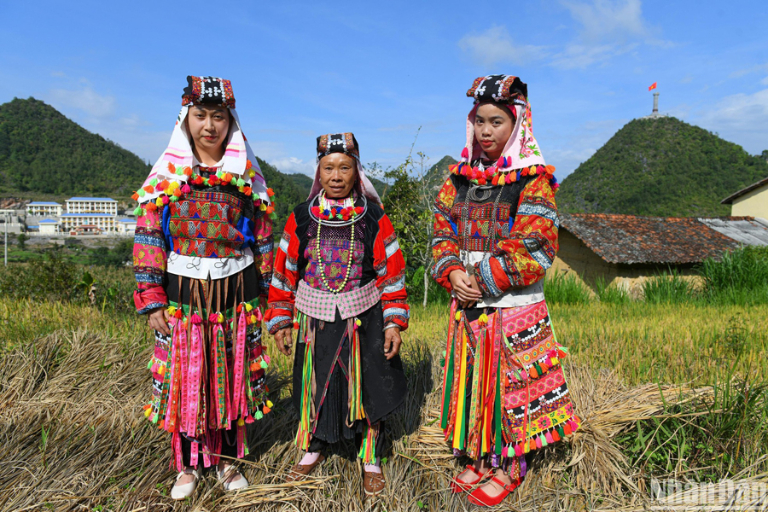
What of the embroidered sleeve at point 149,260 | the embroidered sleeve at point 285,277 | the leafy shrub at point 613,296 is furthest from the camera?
the leafy shrub at point 613,296

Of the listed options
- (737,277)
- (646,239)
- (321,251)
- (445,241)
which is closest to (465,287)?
(445,241)

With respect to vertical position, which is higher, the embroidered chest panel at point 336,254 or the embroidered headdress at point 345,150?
the embroidered headdress at point 345,150

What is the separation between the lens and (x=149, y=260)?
236 cm

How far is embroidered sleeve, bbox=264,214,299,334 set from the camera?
8.48 feet

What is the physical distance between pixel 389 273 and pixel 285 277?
2.01 ft

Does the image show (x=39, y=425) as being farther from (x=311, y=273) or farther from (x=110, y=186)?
(x=110, y=186)

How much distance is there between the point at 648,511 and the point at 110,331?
15.1 ft

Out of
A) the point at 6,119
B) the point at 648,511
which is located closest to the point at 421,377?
the point at 648,511

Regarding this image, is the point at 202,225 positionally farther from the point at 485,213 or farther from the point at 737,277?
the point at 737,277

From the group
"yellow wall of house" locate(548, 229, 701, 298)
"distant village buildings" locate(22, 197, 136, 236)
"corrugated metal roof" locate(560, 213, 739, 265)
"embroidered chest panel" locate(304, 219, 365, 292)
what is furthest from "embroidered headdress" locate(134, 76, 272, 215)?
"distant village buildings" locate(22, 197, 136, 236)

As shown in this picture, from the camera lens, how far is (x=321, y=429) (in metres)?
2.57

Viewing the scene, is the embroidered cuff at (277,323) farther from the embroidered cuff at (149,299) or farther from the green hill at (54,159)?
the green hill at (54,159)

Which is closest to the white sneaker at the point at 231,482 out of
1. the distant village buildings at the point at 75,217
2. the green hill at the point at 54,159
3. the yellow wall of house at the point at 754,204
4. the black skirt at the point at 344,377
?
the black skirt at the point at 344,377

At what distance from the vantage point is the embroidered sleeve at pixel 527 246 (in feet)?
7.39
